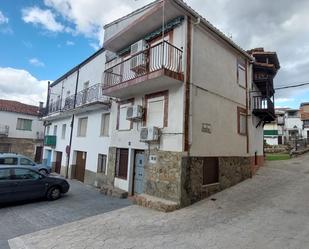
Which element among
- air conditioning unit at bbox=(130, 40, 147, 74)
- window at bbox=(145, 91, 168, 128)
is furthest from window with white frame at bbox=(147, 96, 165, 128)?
air conditioning unit at bbox=(130, 40, 147, 74)

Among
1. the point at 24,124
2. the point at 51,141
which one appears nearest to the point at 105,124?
the point at 51,141

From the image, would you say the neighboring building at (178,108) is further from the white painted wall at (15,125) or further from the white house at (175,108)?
the white painted wall at (15,125)

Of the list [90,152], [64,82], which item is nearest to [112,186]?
[90,152]

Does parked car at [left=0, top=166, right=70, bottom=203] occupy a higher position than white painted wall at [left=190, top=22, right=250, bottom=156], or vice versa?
white painted wall at [left=190, top=22, right=250, bottom=156]

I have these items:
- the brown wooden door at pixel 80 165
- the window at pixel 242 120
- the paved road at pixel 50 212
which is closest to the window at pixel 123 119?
the paved road at pixel 50 212

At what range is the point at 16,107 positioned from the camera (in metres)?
29.7

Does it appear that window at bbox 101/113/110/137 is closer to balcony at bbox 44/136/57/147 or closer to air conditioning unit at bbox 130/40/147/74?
air conditioning unit at bbox 130/40/147/74

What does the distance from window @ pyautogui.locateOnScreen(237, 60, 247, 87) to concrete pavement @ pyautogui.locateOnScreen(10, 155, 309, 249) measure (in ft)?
19.6

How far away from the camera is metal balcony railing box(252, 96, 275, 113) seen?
1368 centimetres

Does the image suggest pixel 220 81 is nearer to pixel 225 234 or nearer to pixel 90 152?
pixel 225 234

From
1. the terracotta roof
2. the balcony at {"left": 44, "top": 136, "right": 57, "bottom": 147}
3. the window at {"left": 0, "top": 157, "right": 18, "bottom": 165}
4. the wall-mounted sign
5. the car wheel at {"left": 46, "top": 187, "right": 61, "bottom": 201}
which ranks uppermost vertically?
the terracotta roof

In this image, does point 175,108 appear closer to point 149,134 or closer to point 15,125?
point 149,134

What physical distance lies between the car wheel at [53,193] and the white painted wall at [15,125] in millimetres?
21007

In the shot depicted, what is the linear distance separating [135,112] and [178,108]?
7.63 feet
